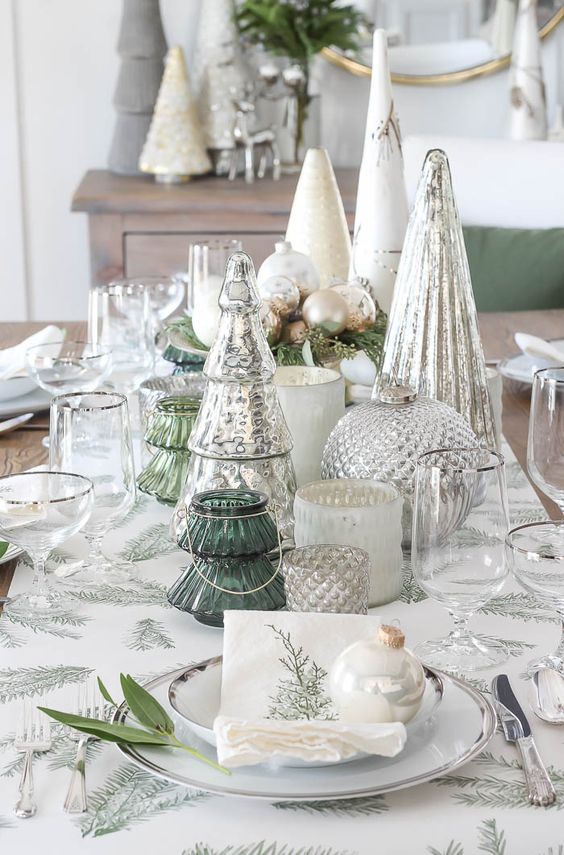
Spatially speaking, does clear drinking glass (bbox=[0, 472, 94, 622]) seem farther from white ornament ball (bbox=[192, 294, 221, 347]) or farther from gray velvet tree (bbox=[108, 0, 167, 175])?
gray velvet tree (bbox=[108, 0, 167, 175])

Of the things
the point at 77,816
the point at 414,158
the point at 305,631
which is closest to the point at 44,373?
the point at 305,631

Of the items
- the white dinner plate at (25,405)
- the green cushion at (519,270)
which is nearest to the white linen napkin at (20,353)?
the white dinner plate at (25,405)

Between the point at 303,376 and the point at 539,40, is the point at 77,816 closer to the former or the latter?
the point at 303,376

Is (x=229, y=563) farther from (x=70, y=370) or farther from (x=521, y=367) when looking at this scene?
(x=521, y=367)

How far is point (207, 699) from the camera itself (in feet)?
2.41

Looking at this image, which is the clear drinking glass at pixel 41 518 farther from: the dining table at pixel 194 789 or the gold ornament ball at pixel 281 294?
the gold ornament ball at pixel 281 294

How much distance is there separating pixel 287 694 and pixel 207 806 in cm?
10

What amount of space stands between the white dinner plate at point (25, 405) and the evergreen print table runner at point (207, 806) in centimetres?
66

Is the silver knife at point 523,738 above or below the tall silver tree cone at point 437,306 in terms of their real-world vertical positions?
below

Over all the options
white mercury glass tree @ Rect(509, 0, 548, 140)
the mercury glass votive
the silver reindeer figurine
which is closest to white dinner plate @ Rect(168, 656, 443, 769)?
the mercury glass votive

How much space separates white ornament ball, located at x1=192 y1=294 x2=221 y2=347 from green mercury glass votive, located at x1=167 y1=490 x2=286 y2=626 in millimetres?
367

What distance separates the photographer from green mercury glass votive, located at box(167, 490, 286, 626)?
2.88ft

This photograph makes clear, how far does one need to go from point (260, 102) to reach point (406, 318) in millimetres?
2309

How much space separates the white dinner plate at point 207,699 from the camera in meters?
0.69
